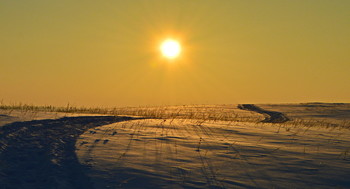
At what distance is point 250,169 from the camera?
4.73 meters

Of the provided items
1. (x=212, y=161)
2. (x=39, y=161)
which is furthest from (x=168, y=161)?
(x=39, y=161)

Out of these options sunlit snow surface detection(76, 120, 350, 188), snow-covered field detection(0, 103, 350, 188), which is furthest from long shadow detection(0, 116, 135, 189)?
sunlit snow surface detection(76, 120, 350, 188)

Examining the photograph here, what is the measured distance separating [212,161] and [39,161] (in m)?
2.45

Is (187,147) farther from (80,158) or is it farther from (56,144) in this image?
(56,144)

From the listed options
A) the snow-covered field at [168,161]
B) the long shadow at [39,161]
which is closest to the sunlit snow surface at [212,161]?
the snow-covered field at [168,161]

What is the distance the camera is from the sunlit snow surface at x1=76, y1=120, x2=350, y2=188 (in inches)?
166

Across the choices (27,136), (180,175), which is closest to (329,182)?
(180,175)

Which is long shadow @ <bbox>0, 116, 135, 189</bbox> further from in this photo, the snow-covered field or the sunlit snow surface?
the sunlit snow surface

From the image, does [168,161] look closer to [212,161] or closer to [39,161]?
[212,161]

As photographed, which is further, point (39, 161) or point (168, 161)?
point (168, 161)

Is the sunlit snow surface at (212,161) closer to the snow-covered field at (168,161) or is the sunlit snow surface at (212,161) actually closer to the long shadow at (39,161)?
the snow-covered field at (168,161)

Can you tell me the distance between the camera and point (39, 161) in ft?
16.1

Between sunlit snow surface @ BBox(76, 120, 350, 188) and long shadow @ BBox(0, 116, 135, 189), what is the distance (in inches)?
8.2

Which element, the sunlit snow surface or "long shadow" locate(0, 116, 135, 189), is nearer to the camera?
"long shadow" locate(0, 116, 135, 189)
